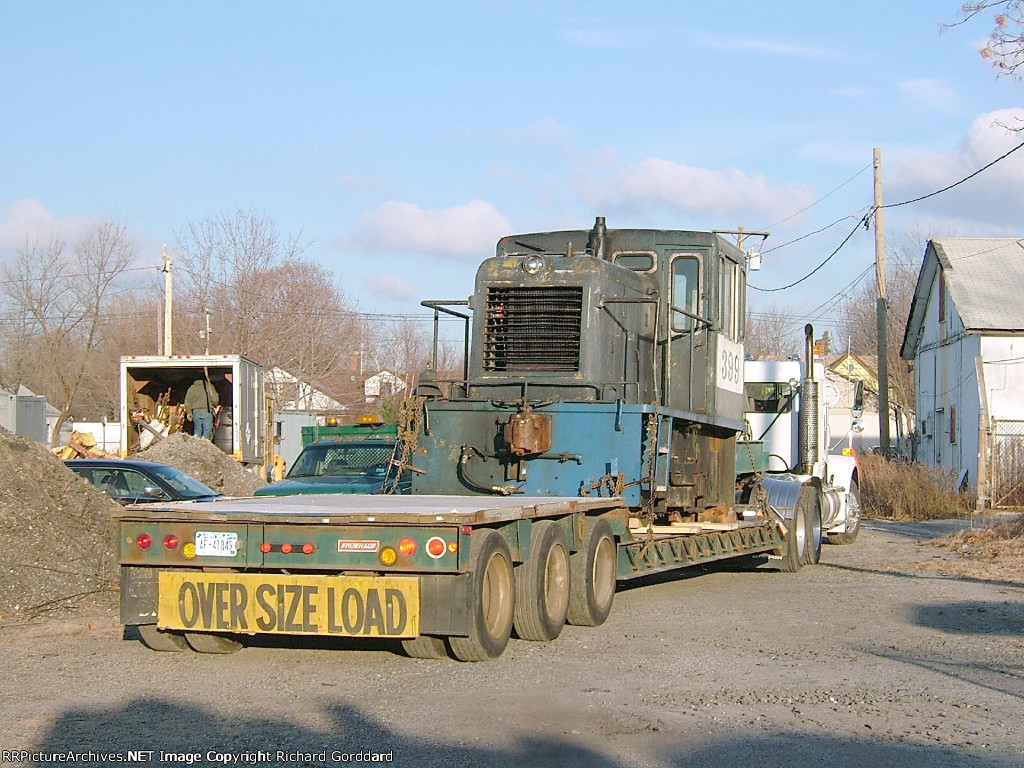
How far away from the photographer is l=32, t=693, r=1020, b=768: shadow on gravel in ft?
20.7

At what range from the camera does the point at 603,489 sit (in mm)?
11211

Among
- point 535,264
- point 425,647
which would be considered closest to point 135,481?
point 535,264

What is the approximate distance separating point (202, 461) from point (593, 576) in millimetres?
14887

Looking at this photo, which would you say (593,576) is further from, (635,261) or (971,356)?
(971,356)

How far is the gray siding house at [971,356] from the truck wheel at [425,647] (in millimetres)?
22418

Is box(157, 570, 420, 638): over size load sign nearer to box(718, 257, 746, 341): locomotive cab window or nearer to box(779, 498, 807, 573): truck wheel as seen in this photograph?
box(718, 257, 746, 341): locomotive cab window

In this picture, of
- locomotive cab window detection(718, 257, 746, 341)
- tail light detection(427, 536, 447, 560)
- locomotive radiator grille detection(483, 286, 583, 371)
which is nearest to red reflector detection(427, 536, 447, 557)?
tail light detection(427, 536, 447, 560)

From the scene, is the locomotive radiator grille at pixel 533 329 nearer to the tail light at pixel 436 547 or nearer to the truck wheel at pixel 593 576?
the truck wheel at pixel 593 576

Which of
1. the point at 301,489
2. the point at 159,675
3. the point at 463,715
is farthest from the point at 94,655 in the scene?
the point at 301,489

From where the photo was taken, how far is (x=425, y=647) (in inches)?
352

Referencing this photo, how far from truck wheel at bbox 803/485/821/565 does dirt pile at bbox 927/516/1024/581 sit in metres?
1.48

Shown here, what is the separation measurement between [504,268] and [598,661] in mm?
4441

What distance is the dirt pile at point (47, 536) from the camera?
459 inches

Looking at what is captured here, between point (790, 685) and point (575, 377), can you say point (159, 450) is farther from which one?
point (790, 685)
